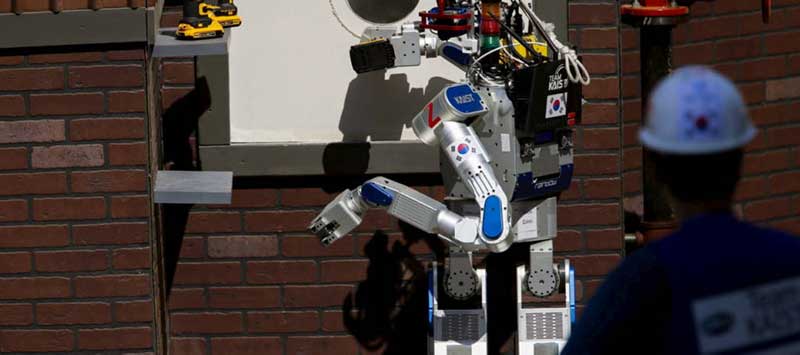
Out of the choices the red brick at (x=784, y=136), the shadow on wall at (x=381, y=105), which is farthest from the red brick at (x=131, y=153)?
the red brick at (x=784, y=136)

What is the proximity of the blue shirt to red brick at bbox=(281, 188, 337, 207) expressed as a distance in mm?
4059

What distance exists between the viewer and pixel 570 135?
6.06 m

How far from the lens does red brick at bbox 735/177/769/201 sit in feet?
25.8

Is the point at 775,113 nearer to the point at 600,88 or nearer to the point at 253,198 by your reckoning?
the point at 600,88

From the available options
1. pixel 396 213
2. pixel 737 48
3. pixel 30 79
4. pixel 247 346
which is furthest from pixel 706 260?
pixel 737 48

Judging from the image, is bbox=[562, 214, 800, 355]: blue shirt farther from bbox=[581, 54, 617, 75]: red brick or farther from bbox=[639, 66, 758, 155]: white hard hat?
bbox=[581, 54, 617, 75]: red brick

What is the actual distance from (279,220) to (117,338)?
2.81ft

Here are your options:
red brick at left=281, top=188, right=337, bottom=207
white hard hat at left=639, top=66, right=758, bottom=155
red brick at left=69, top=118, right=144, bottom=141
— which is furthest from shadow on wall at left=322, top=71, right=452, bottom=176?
white hard hat at left=639, top=66, right=758, bottom=155

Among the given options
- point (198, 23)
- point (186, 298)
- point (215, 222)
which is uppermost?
point (198, 23)

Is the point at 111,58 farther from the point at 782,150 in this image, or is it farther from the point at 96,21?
the point at 782,150

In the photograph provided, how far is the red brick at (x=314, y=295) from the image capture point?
689 centimetres

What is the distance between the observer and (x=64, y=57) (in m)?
6.35

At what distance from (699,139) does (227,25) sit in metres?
3.77

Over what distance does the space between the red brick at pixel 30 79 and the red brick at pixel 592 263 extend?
2.27 meters
